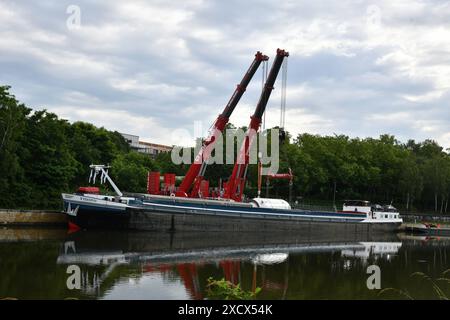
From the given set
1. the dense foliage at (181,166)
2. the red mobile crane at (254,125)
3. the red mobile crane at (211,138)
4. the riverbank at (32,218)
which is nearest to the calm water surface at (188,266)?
the riverbank at (32,218)

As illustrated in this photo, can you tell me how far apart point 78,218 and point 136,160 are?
3502 centimetres

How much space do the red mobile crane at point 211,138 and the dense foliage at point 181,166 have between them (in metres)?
13.2

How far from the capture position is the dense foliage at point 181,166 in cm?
4872

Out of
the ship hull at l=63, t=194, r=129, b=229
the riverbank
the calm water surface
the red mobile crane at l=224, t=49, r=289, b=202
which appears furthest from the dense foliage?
the red mobile crane at l=224, t=49, r=289, b=202

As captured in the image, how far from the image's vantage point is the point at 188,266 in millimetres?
27641

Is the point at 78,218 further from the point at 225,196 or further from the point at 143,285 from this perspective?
the point at 143,285

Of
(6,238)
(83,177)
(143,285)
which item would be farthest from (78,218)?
(143,285)

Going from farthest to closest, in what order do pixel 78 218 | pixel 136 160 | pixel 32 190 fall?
pixel 136 160 < pixel 32 190 < pixel 78 218

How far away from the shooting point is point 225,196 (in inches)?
2044

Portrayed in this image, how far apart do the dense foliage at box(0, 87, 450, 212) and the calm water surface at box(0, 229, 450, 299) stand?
9404 millimetres

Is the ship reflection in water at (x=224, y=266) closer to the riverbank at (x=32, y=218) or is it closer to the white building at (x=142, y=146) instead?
the riverbank at (x=32, y=218)

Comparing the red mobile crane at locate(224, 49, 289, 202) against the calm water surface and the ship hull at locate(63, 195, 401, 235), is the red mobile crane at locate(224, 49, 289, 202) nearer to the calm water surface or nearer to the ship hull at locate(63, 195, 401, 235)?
the ship hull at locate(63, 195, 401, 235)

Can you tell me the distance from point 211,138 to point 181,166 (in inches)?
1326
